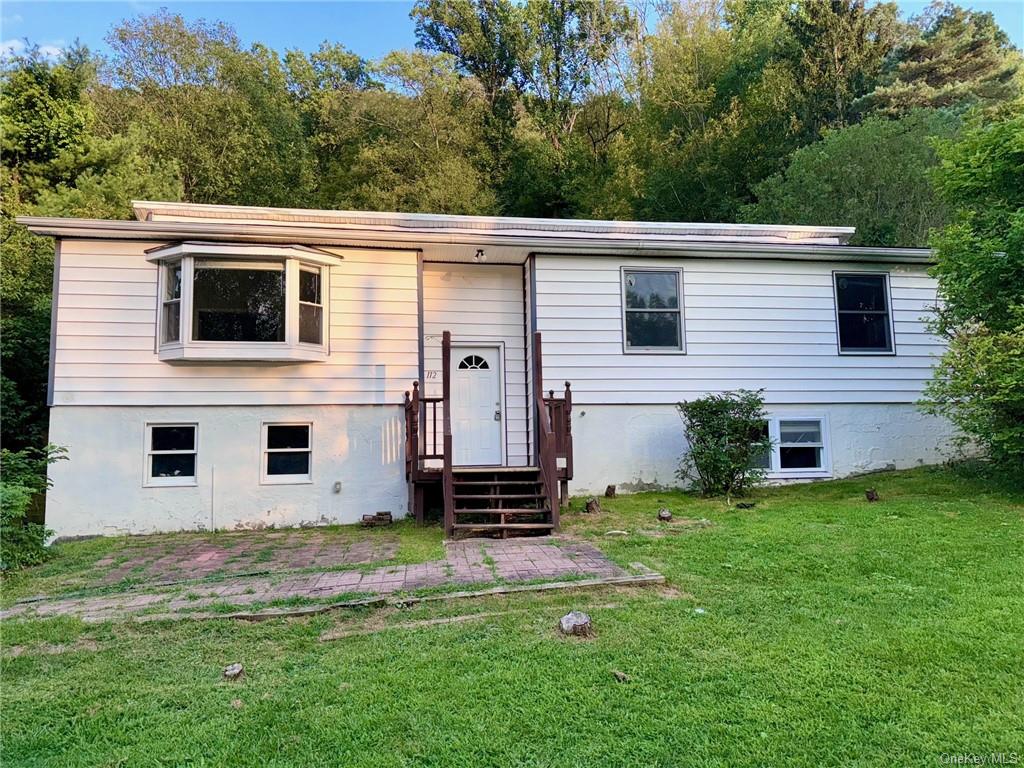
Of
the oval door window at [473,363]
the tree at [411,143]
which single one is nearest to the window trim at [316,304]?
the oval door window at [473,363]

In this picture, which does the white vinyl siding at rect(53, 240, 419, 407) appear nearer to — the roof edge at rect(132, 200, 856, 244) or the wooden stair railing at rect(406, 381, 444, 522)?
the wooden stair railing at rect(406, 381, 444, 522)

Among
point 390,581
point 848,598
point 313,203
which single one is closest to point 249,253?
point 390,581

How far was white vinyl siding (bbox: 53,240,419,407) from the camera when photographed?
808cm

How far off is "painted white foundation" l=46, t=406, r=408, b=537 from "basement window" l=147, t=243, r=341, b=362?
850 mm

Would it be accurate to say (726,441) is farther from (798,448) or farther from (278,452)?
(278,452)

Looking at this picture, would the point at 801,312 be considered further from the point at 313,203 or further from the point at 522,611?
the point at 313,203

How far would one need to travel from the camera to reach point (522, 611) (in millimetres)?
4008

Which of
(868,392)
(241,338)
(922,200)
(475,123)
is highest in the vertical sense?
(475,123)

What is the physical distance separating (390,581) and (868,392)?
8369 millimetres

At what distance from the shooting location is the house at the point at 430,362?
26.3ft

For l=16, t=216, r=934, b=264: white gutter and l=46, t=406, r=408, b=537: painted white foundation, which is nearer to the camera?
l=46, t=406, r=408, b=537: painted white foundation

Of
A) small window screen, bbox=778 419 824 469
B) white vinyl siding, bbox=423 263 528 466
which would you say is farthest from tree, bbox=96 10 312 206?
small window screen, bbox=778 419 824 469

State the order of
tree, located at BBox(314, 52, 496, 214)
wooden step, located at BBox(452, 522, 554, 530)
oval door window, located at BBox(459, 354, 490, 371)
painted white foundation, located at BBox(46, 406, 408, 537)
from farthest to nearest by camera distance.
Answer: tree, located at BBox(314, 52, 496, 214) < oval door window, located at BBox(459, 354, 490, 371) < painted white foundation, located at BBox(46, 406, 408, 537) < wooden step, located at BBox(452, 522, 554, 530)

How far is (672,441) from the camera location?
9.32 metres
